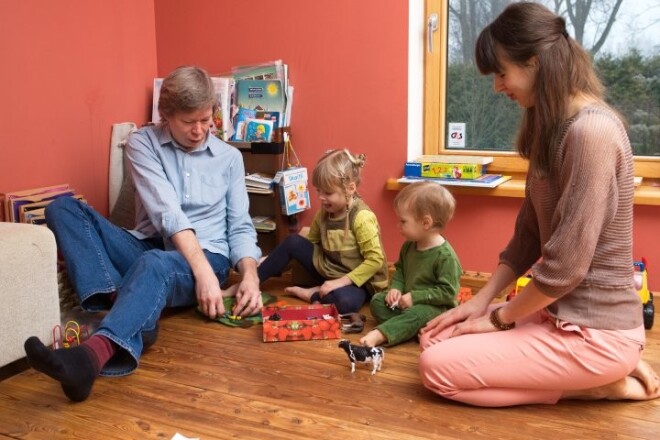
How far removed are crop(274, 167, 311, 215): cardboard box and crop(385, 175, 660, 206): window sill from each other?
374 millimetres

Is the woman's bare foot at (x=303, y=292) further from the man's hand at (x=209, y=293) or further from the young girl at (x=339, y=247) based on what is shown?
the man's hand at (x=209, y=293)

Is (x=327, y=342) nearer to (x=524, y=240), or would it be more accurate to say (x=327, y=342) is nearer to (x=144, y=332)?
(x=144, y=332)

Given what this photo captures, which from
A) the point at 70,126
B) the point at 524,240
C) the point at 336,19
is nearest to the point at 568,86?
the point at 524,240

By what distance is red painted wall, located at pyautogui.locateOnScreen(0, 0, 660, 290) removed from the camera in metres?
2.57

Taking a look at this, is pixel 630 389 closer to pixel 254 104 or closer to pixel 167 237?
pixel 167 237

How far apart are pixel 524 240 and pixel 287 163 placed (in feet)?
4.74

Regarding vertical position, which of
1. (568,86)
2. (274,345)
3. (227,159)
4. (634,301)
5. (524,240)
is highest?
(568,86)

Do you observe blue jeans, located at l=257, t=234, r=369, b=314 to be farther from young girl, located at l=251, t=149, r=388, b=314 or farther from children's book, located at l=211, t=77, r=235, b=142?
children's book, located at l=211, t=77, r=235, b=142

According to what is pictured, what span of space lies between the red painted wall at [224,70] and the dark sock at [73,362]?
1070 mm

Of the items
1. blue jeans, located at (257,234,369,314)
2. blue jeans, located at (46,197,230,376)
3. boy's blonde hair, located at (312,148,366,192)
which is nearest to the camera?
blue jeans, located at (46,197,230,376)

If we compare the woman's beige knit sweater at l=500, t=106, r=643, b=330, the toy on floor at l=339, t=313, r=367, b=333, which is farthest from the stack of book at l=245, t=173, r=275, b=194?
the woman's beige knit sweater at l=500, t=106, r=643, b=330

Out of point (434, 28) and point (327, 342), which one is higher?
point (434, 28)

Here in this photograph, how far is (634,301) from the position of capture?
63.0 inches

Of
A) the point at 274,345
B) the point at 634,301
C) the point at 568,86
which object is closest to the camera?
the point at 568,86
